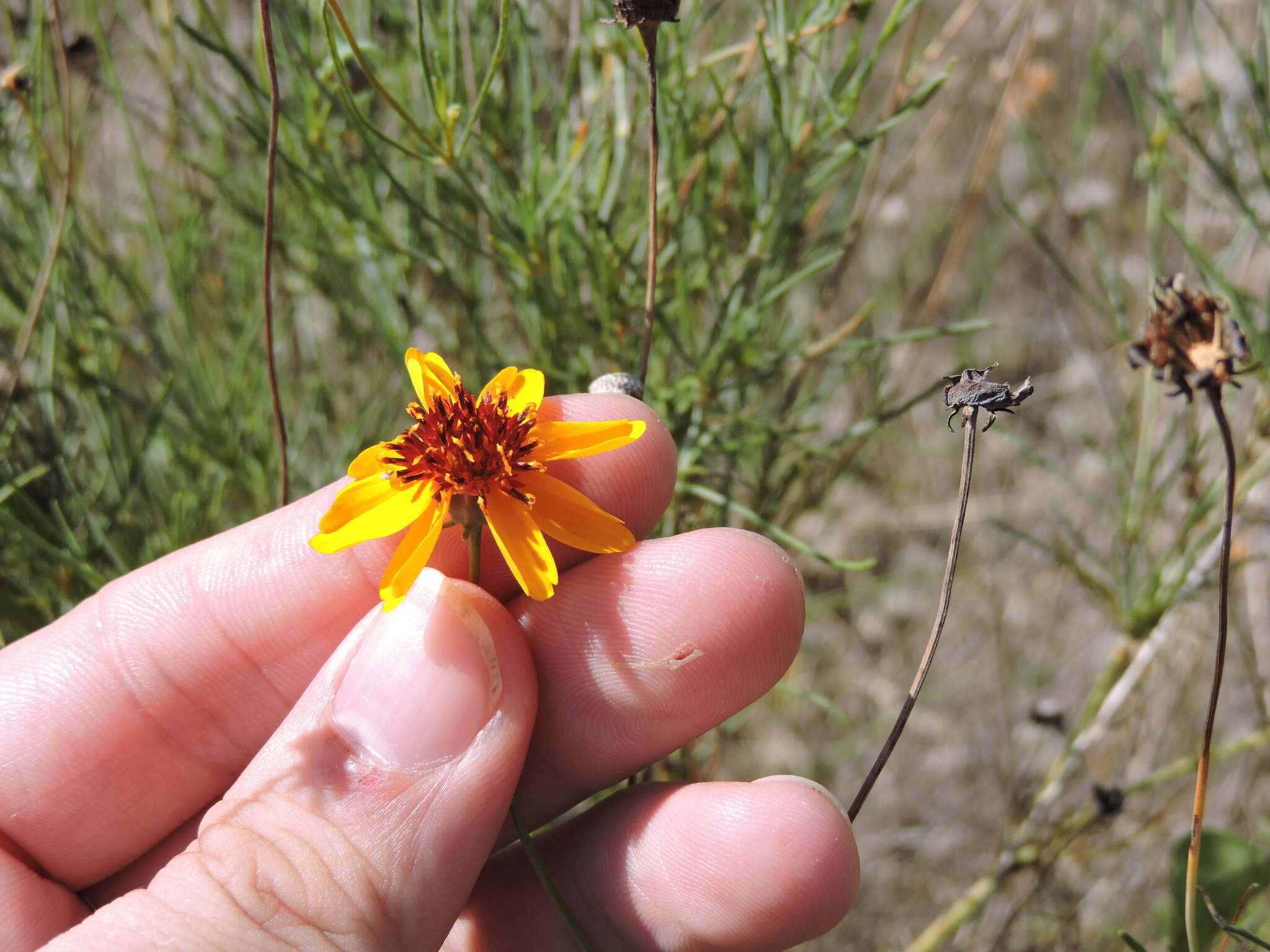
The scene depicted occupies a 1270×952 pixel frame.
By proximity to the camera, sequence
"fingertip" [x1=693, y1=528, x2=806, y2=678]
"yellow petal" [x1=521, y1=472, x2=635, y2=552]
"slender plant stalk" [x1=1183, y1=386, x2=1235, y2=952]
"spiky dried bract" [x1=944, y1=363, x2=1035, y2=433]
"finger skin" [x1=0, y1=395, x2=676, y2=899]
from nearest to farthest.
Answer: "slender plant stalk" [x1=1183, y1=386, x2=1235, y2=952] → "spiky dried bract" [x1=944, y1=363, x2=1035, y2=433] → "yellow petal" [x1=521, y1=472, x2=635, y2=552] → "fingertip" [x1=693, y1=528, x2=806, y2=678] → "finger skin" [x1=0, y1=395, x2=676, y2=899]

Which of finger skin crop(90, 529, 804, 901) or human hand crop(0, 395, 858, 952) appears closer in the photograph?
human hand crop(0, 395, 858, 952)

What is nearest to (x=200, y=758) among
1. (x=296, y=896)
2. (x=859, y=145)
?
(x=296, y=896)

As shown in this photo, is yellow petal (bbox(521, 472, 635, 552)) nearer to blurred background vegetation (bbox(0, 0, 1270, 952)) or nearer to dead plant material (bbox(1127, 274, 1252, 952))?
blurred background vegetation (bbox(0, 0, 1270, 952))

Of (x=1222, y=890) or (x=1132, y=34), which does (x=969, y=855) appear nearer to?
(x=1222, y=890)

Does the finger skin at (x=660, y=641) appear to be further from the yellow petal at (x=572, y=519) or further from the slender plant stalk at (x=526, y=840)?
the slender plant stalk at (x=526, y=840)

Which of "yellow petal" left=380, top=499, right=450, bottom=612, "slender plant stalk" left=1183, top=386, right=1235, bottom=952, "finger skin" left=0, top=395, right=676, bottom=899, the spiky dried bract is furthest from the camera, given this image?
"finger skin" left=0, top=395, right=676, bottom=899

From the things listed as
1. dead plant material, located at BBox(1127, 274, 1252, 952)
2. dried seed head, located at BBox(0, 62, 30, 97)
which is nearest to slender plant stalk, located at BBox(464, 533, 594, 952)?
dead plant material, located at BBox(1127, 274, 1252, 952)

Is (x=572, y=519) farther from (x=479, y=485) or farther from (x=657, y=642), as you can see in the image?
(x=657, y=642)
